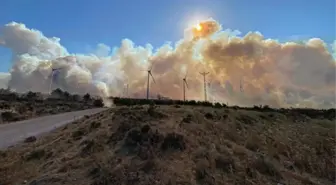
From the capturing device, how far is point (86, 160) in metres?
17.7

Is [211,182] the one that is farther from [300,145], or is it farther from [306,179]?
[300,145]

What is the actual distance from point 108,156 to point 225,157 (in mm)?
6600

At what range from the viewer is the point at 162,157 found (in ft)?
58.3

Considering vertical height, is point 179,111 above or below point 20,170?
above

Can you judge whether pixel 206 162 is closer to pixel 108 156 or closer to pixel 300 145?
pixel 108 156

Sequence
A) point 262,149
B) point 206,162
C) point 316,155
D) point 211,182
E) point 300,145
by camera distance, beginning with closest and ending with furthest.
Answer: point 211,182
point 206,162
point 262,149
point 316,155
point 300,145

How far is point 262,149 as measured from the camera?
80.3ft

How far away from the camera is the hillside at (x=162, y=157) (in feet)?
52.6

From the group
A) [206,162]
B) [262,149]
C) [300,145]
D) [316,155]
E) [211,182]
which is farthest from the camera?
[300,145]

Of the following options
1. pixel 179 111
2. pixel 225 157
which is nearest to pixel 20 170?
pixel 225 157

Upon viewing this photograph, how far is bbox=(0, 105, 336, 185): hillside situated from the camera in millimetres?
16031

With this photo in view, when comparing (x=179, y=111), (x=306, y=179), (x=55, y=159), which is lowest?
(x=306, y=179)

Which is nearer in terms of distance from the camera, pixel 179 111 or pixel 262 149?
pixel 262 149

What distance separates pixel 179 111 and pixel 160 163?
1293 centimetres
